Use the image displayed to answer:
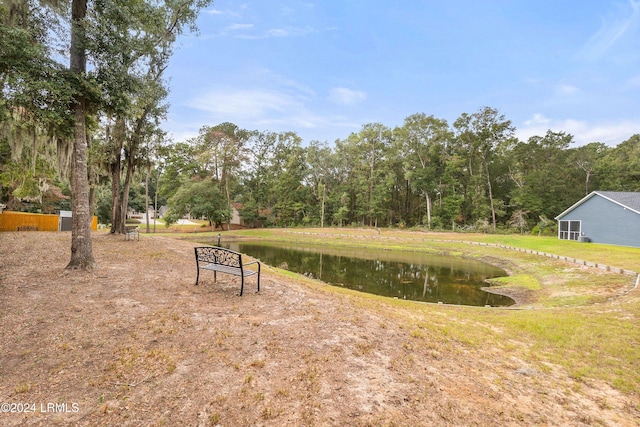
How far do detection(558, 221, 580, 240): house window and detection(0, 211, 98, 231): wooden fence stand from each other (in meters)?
37.7

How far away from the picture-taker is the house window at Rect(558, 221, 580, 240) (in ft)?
76.0

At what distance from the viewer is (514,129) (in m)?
36.1

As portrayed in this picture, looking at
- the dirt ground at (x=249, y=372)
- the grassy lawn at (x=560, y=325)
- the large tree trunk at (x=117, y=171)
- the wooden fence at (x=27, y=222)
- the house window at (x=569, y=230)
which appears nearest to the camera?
the dirt ground at (x=249, y=372)

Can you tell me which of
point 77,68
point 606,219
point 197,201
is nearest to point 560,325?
point 77,68

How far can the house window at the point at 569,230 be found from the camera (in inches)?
912

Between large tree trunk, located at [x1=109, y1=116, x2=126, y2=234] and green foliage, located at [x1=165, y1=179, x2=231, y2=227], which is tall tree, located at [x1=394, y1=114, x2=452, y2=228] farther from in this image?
large tree trunk, located at [x1=109, y1=116, x2=126, y2=234]

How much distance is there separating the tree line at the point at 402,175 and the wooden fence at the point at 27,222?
15762 millimetres

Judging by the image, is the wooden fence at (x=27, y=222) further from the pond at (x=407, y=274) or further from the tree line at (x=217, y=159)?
the pond at (x=407, y=274)

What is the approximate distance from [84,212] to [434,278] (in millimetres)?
14372

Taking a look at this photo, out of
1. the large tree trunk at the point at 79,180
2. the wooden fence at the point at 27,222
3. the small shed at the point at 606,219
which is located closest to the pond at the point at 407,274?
the large tree trunk at the point at 79,180

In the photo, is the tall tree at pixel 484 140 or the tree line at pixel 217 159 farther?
the tall tree at pixel 484 140

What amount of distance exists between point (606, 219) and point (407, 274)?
16631mm

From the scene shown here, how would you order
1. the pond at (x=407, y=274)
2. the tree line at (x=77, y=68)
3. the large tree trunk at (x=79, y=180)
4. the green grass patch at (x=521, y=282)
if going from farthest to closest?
the green grass patch at (x=521, y=282) → the pond at (x=407, y=274) → the large tree trunk at (x=79, y=180) → the tree line at (x=77, y=68)

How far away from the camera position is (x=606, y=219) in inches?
806
